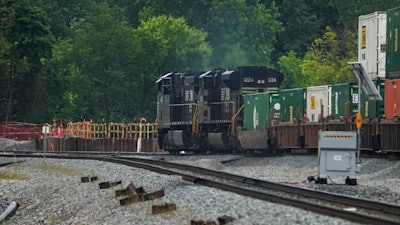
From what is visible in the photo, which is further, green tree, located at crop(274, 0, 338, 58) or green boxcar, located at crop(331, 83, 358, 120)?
green tree, located at crop(274, 0, 338, 58)

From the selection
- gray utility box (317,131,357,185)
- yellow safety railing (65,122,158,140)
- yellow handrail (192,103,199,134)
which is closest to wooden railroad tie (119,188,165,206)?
gray utility box (317,131,357,185)

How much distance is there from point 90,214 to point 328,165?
582 cm

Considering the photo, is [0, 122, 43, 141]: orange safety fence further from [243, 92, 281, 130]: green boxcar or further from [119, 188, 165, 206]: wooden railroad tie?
[119, 188, 165, 206]: wooden railroad tie

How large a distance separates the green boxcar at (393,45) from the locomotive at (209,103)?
35.0 feet

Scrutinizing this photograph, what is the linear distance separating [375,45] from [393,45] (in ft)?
6.34

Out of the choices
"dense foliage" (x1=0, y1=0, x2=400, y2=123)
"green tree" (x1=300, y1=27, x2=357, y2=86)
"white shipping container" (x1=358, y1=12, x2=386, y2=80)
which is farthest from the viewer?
"green tree" (x1=300, y1=27, x2=357, y2=86)

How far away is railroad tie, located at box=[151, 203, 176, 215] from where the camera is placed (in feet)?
55.0

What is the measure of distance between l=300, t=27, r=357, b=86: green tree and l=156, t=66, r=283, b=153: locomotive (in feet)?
70.1

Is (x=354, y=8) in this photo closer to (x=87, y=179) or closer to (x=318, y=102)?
(x=318, y=102)

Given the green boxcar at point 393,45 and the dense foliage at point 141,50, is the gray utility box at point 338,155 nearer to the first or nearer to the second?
the green boxcar at point 393,45

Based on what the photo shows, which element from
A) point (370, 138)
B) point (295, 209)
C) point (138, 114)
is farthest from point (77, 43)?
point (295, 209)

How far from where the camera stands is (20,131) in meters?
59.8

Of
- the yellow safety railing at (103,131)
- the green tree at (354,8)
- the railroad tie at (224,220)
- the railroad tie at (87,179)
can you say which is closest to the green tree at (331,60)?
the green tree at (354,8)

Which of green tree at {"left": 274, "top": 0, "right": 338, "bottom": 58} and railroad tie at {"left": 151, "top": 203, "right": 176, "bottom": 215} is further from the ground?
green tree at {"left": 274, "top": 0, "right": 338, "bottom": 58}
